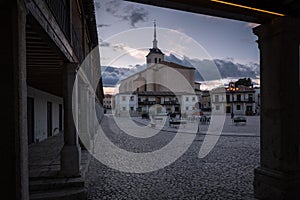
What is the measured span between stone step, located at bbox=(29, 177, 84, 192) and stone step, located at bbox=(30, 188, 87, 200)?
0.10 m

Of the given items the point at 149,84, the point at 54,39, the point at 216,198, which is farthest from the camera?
the point at 149,84

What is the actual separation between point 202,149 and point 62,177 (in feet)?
22.6

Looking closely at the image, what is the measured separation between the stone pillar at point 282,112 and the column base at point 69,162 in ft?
12.8

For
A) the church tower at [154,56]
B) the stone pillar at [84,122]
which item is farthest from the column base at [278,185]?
the church tower at [154,56]

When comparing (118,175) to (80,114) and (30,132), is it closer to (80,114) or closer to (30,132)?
(80,114)

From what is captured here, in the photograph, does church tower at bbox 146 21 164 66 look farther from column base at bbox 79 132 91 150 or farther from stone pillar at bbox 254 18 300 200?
stone pillar at bbox 254 18 300 200

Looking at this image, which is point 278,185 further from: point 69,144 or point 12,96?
point 69,144

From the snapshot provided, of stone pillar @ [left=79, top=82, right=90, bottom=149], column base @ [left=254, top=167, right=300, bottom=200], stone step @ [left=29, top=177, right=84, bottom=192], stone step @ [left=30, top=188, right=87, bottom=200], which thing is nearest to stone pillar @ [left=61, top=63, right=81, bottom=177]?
stone step @ [left=29, top=177, right=84, bottom=192]

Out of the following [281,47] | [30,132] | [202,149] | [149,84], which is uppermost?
[149,84]

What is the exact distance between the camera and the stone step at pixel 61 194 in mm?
4844

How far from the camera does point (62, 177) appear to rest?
5508 millimetres

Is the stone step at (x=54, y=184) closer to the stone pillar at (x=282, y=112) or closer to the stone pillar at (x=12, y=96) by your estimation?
the stone pillar at (x=12, y=96)

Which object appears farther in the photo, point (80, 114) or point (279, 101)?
point (80, 114)

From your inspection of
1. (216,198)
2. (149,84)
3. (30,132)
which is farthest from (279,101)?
(149,84)
